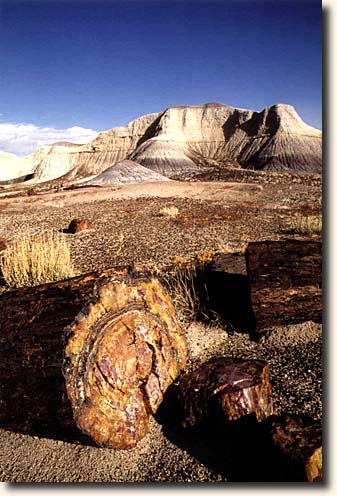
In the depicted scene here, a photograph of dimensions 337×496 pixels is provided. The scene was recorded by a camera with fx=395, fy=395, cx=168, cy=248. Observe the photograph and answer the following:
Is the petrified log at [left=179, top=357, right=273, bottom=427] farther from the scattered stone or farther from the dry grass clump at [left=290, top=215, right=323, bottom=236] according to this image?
the scattered stone

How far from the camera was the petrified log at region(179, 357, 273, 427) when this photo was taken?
5.69 feet

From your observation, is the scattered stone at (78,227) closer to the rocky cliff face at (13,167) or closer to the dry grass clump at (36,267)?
the dry grass clump at (36,267)

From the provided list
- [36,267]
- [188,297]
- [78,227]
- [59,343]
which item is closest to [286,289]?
[188,297]

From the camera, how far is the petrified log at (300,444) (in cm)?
154

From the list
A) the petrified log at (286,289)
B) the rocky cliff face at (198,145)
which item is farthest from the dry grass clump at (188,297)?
the rocky cliff face at (198,145)

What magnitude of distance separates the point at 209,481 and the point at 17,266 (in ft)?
A: 8.65

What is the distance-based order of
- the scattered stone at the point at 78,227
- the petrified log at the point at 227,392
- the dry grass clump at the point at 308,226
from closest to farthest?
the petrified log at the point at 227,392
the dry grass clump at the point at 308,226
the scattered stone at the point at 78,227

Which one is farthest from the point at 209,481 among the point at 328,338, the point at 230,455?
the point at 328,338

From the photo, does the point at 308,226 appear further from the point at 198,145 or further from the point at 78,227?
the point at 198,145

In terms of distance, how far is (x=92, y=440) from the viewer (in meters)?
1.69

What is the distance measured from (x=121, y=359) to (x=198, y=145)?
2007 inches

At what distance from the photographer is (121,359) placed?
1.72 m

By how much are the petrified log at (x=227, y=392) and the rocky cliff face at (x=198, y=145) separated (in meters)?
34.9

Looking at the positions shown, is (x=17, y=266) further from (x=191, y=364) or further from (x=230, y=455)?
(x=230, y=455)
